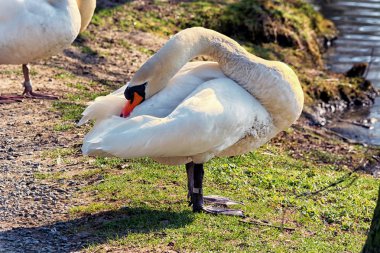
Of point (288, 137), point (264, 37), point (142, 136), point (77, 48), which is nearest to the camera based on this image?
point (142, 136)

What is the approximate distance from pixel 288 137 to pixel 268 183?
302 cm

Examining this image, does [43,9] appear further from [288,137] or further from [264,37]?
[264,37]

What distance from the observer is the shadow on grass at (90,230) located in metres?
5.89

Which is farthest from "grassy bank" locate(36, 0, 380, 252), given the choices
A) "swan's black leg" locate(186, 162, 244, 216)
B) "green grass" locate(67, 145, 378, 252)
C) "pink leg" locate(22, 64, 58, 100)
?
"pink leg" locate(22, 64, 58, 100)

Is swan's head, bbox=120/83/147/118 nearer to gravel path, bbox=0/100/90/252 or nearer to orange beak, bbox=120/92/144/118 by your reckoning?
orange beak, bbox=120/92/144/118

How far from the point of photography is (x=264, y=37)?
15.6m

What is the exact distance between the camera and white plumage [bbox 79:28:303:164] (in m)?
5.87

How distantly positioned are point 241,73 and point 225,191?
4.61 ft

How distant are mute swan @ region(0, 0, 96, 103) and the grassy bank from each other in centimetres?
82

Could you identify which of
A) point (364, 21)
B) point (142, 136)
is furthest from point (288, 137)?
point (364, 21)

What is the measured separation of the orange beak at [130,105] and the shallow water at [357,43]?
6610 mm

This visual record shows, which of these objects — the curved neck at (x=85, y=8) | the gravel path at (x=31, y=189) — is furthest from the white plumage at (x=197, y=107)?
the curved neck at (x=85, y=8)

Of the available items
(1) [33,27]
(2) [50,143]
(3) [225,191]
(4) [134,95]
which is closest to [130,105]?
(4) [134,95]

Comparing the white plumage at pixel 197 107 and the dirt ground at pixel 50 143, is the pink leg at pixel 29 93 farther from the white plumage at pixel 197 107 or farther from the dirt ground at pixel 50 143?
the white plumage at pixel 197 107
